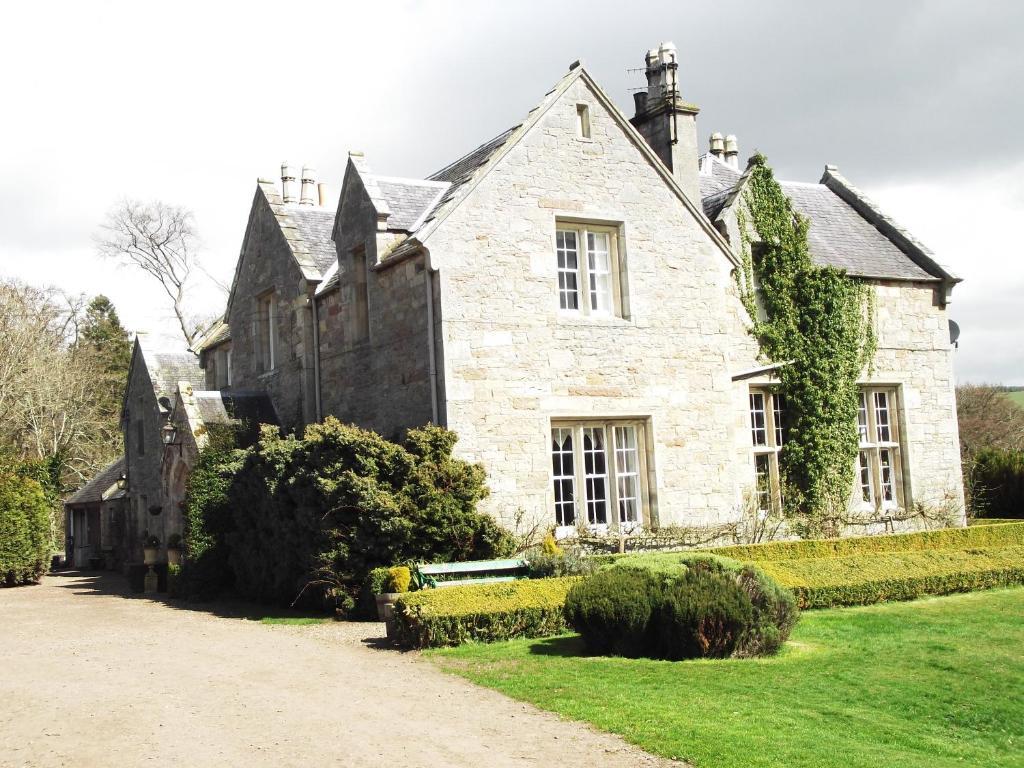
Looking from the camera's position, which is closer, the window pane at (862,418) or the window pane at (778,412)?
the window pane at (778,412)

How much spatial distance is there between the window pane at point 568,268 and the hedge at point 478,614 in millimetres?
6185

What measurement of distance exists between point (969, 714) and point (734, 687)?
1.98 metres

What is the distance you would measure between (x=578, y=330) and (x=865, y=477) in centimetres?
789

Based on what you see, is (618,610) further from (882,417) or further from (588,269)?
(882,417)

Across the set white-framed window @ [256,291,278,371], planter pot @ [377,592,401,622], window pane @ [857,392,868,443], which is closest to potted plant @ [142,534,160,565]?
white-framed window @ [256,291,278,371]

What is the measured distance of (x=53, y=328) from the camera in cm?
4125

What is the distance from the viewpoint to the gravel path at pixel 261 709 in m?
7.53

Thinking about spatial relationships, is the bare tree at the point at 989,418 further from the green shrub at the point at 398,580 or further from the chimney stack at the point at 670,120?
the green shrub at the point at 398,580

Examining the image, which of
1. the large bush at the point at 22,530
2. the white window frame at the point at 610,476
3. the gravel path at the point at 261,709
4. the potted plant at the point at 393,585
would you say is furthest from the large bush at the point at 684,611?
the large bush at the point at 22,530

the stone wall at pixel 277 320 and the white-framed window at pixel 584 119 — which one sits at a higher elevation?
the white-framed window at pixel 584 119

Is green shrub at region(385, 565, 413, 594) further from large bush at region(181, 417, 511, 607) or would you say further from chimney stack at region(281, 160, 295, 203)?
chimney stack at region(281, 160, 295, 203)

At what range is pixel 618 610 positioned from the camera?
10938mm

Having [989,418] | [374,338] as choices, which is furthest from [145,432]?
[989,418]

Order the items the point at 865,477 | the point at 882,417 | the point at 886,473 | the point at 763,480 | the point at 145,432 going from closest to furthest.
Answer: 1. the point at 763,480
2. the point at 865,477
3. the point at 886,473
4. the point at 882,417
5. the point at 145,432
